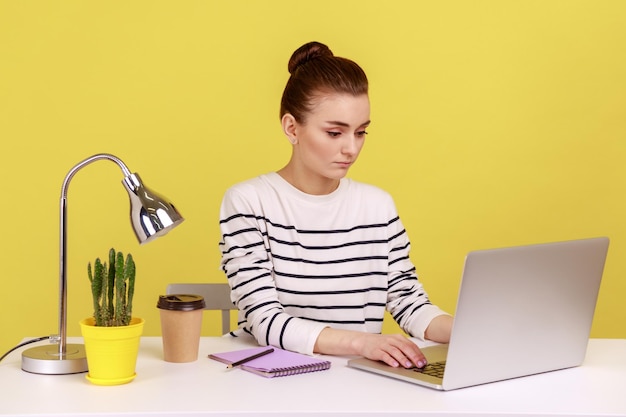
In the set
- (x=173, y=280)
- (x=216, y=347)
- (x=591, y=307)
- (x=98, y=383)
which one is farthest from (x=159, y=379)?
(x=173, y=280)

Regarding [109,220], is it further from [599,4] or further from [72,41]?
[599,4]

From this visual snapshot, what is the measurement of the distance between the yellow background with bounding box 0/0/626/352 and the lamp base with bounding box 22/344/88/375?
167 cm

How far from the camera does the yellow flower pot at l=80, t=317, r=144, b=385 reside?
1.68 m

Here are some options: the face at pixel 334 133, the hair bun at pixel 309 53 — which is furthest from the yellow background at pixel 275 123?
the face at pixel 334 133

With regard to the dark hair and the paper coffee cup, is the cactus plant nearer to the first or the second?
the paper coffee cup

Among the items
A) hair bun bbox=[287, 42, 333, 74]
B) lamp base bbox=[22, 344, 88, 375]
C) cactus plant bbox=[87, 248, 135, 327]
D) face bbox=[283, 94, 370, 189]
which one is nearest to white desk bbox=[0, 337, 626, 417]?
lamp base bbox=[22, 344, 88, 375]

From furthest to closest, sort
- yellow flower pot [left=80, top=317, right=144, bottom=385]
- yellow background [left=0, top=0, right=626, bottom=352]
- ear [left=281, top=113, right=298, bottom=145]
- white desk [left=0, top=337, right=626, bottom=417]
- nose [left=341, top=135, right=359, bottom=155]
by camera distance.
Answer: yellow background [left=0, top=0, right=626, bottom=352] < ear [left=281, top=113, right=298, bottom=145] < nose [left=341, top=135, right=359, bottom=155] < yellow flower pot [left=80, top=317, right=144, bottom=385] < white desk [left=0, top=337, right=626, bottom=417]

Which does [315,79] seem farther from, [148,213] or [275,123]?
[275,123]

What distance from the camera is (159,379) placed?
5.70 ft

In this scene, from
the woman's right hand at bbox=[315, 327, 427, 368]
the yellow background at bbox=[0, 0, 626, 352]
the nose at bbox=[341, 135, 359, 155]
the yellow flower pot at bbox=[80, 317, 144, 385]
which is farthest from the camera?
the yellow background at bbox=[0, 0, 626, 352]

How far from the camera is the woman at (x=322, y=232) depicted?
2.21 metres

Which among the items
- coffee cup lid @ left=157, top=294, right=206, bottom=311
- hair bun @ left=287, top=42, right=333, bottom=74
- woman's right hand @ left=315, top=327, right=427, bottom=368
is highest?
hair bun @ left=287, top=42, right=333, bottom=74

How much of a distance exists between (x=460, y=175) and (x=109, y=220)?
1352 millimetres

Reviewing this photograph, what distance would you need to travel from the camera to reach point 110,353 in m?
1.68
